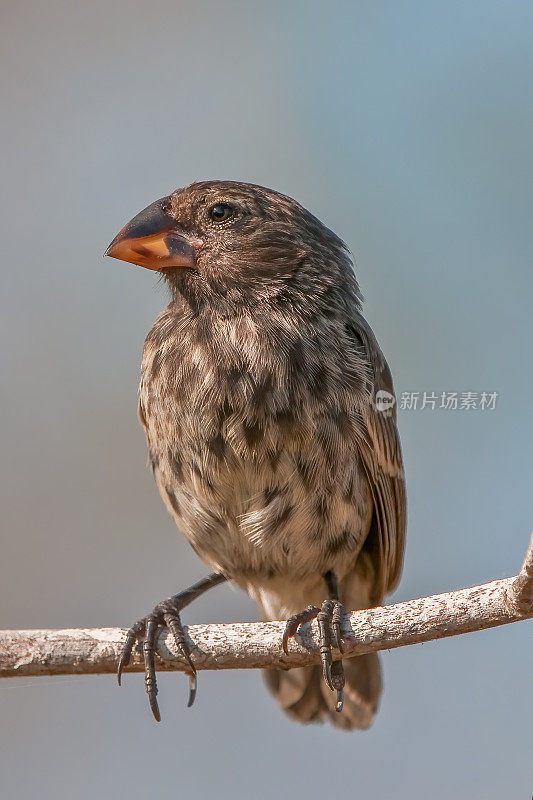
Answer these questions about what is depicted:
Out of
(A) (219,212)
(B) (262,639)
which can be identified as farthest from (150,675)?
(A) (219,212)

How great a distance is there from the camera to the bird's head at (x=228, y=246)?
404cm

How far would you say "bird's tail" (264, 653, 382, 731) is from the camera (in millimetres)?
4582

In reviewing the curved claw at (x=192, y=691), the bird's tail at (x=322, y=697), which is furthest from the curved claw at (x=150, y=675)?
the bird's tail at (x=322, y=697)

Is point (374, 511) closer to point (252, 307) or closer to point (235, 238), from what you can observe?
point (252, 307)

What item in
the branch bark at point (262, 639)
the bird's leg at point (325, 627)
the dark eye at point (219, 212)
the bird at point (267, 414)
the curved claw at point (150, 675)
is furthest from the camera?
the dark eye at point (219, 212)

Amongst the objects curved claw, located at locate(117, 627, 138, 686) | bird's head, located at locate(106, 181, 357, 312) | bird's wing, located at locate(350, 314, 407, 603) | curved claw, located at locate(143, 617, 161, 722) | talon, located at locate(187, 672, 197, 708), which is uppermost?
bird's head, located at locate(106, 181, 357, 312)

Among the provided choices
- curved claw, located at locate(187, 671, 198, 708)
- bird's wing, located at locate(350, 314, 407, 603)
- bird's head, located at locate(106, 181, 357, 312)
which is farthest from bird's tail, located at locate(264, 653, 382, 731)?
bird's head, located at locate(106, 181, 357, 312)

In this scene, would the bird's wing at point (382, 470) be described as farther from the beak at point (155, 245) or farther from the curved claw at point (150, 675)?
the curved claw at point (150, 675)

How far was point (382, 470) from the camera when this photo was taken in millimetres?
4105

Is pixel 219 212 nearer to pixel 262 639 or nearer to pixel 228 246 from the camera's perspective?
pixel 228 246

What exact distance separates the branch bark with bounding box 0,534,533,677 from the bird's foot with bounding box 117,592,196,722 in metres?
0.04

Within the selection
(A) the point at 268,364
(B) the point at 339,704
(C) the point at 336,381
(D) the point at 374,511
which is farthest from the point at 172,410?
(B) the point at 339,704

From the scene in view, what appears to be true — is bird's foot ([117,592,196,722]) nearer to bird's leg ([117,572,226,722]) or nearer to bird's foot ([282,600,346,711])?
bird's leg ([117,572,226,722])

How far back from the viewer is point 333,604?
11.7 feet
